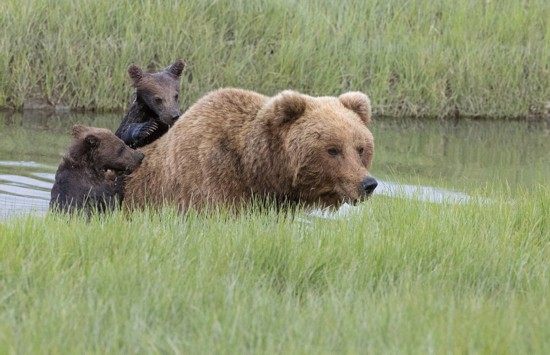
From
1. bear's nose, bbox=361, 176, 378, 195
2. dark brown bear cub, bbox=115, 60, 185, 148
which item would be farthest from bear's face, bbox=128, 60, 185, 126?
bear's nose, bbox=361, 176, 378, 195

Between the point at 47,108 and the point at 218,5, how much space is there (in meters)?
2.53

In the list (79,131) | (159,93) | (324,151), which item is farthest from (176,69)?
(324,151)

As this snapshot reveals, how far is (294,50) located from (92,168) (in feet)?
19.7

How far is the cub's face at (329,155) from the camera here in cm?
A: 577

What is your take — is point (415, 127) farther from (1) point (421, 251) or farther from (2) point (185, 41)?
(1) point (421, 251)

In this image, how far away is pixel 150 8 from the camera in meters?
12.4

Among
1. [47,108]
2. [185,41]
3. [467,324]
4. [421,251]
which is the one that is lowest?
[47,108]

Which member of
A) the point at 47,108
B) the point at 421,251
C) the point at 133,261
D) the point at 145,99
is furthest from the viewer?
the point at 47,108

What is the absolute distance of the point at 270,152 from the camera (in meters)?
5.95

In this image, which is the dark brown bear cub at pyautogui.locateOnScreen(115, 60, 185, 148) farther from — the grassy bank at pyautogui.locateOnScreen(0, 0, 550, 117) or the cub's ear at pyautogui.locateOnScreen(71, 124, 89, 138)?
the grassy bank at pyautogui.locateOnScreen(0, 0, 550, 117)

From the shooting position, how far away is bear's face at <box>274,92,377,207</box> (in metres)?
5.78

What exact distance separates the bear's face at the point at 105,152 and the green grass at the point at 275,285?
1.09 m

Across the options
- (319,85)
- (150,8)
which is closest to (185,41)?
(150,8)

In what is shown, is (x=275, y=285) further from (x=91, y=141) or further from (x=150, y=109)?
(x=150, y=109)
